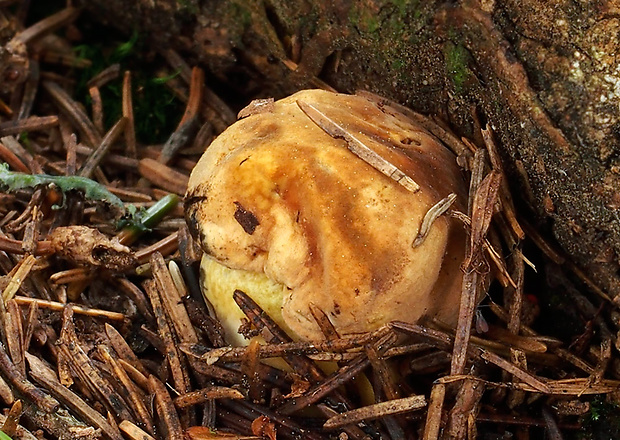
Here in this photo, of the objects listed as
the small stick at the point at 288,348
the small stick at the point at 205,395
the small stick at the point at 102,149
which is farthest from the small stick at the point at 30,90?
the small stick at the point at 205,395

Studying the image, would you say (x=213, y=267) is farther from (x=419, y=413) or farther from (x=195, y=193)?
(x=419, y=413)

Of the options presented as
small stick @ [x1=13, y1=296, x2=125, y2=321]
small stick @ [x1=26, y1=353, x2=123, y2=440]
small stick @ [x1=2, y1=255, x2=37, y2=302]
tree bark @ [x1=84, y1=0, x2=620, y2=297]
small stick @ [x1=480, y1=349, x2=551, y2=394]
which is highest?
tree bark @ [x1=84, y1=0, x2=620, y2=297]

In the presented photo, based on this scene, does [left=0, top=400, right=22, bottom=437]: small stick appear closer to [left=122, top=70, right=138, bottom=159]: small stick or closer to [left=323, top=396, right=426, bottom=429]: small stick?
[left=323, top=396, right=426, bottom=429]: small stick

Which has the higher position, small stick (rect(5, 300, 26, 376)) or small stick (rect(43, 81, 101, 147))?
small stick (rect(43, 81, 101, 147))

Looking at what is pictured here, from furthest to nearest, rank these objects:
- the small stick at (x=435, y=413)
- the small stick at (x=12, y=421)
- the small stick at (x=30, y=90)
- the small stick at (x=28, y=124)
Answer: the small stick at (x=30, y=90) → the small stick at (x=28, y=124) → the small stick at (x=435, y=413) → the small stick at (x=12, y=421)

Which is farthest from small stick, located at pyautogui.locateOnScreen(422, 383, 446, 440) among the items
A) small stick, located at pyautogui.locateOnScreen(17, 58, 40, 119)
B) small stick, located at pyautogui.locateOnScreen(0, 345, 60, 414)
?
small stick, located at pyautogui.locateOnScreen(17, 58, 40, 119)

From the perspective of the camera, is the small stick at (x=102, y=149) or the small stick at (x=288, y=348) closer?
the small stick at (x=288, y=348)

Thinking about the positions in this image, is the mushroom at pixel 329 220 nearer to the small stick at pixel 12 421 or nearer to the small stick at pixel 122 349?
the small stick at pixel 122 349

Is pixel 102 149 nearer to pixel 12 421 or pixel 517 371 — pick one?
pixel 12 421
